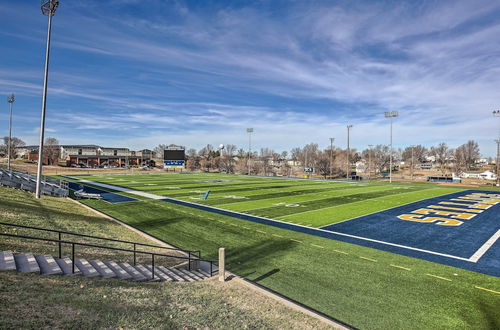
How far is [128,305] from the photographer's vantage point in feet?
22.2

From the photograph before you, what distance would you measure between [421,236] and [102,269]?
56.3ft

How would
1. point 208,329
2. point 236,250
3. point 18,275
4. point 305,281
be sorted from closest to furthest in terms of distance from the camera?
1. point 208,329
2. point 18,275
3. point 305,281
4. point 236,250

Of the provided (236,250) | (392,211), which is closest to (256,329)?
(236,250)

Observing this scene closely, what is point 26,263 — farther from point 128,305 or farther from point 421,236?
point 421,236

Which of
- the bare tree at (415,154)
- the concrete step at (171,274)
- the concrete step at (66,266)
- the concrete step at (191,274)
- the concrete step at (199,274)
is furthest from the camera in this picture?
the bare tree at (415,154)

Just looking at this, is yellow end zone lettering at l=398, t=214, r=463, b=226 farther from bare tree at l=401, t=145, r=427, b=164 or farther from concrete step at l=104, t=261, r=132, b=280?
bare tree at l=401, t=145, r=427, b=164

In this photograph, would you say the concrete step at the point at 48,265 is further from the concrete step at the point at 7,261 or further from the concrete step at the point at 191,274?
the concrete step at the point at 191,274

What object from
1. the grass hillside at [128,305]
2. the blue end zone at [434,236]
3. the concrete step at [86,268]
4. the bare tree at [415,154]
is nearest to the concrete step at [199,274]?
the grass hillside at [128,305]

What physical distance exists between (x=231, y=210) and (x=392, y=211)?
14.4 m

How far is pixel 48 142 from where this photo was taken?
128750 millimetres

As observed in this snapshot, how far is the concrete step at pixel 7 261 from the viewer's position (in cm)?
703

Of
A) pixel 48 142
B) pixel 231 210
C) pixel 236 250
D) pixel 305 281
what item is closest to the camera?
pixel 305 281

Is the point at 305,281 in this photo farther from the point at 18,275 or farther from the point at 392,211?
the point at 392,211

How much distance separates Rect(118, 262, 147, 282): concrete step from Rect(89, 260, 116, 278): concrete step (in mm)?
625
